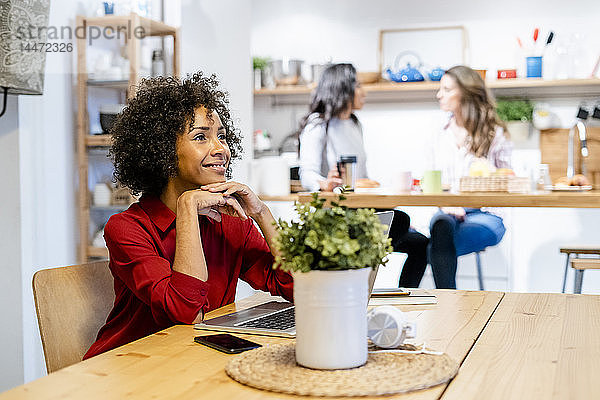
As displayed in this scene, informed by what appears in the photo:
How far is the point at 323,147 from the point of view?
13.8 feet

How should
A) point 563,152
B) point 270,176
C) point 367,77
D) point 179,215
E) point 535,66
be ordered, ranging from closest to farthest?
point 179,215 → point 270,176 → point 535,66 → point 563,152 → point 367,77

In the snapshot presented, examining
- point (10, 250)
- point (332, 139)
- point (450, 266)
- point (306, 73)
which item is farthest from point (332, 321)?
point (306, 73)

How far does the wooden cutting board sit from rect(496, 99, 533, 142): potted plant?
14 cm

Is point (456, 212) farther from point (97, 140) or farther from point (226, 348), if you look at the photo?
point (226, 348)

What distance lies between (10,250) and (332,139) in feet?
6.39

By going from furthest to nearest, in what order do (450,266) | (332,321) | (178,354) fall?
(450,266) → (178,354) → (332,321)

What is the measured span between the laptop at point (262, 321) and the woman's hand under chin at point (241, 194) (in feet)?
0.75

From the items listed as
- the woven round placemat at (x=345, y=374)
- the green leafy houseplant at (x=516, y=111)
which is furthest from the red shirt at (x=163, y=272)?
the green leafy houseplant at (x=516, y=111)

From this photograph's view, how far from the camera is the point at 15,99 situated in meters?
2.84

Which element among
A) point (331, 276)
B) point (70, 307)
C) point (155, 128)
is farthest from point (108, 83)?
point (331, 276)

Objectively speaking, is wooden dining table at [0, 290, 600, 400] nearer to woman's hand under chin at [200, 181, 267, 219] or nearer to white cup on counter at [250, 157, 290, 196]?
woman's hand under chin at [200, 181, 267, 219]

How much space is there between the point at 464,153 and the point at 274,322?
2.75 metres

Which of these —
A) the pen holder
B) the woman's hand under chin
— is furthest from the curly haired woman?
the pen holder

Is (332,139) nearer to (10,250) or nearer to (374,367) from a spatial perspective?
(10,250)
